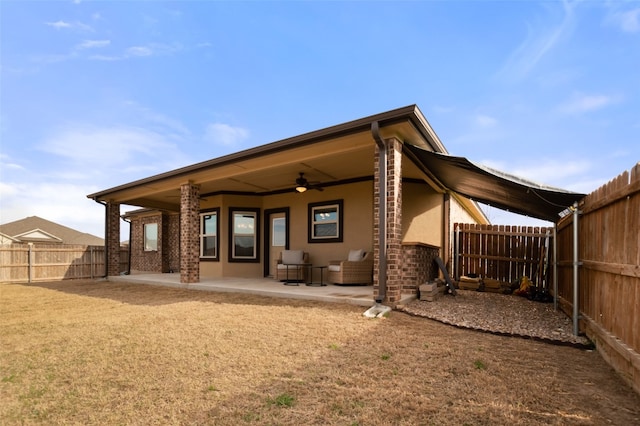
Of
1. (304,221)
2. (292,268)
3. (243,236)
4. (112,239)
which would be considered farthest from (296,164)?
(112,239)

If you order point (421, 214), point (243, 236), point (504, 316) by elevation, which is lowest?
point (504, 316)

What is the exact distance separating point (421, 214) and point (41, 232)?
32201 mm

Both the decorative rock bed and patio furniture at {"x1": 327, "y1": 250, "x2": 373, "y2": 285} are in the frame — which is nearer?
the decorative rock bed

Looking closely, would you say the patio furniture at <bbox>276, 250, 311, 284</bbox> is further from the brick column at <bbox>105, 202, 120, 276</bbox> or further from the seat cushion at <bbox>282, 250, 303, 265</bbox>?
the brick column at <bbox>105, 202, 120, 276</bbox>

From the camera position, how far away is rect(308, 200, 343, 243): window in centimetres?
973

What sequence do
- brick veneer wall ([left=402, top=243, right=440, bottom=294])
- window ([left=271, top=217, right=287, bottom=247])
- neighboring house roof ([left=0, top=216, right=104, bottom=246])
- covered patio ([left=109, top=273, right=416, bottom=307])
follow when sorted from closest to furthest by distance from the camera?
covered patio ([left=109, top=273, right=416, bottom=307]) < brick veneer wall ([left=402, top=243, right=440, bottom=294]) < window ([left=271, top=217, right=287, bottom=247]) < neighboring house roof ([left=0, top=216, right=104, bottom=246])

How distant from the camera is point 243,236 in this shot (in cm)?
1148

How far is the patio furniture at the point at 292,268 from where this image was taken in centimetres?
944

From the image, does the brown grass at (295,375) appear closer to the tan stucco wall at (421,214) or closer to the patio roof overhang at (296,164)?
the patio roof overhang at (296,164)

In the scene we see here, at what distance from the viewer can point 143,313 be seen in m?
5.93

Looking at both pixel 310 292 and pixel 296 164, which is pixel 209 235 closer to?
pixel 296 164

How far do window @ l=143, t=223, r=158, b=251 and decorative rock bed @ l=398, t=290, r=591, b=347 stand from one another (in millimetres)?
13617

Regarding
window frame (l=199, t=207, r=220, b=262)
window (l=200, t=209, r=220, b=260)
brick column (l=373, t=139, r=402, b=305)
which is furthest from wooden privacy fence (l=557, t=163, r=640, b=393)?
window (l=200, t=209, r=220, b=260)

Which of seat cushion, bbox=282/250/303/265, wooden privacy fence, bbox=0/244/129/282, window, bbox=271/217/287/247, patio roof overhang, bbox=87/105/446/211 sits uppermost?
patio roof overhang, bbox=87/105/446/211
